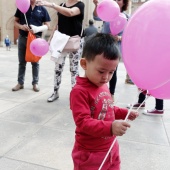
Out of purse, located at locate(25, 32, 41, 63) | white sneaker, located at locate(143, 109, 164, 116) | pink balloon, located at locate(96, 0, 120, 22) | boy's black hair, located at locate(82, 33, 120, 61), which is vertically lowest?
white sneaker, located at locate(143, 109, 164, 116)

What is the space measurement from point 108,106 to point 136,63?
1.04 feet

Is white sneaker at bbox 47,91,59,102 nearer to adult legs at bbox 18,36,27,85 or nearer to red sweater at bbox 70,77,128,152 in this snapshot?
adult legs at bbox 18,36,27,85

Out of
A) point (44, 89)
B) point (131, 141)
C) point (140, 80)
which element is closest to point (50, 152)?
point (131, 141)

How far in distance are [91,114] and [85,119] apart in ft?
0.35

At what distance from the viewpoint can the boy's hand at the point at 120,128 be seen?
4.69 ft

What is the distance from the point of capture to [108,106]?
167 centimetres

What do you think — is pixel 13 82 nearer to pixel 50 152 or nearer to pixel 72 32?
pixel 72 32

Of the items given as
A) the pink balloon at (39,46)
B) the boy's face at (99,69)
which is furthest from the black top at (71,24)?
the boy's face at (99,69)

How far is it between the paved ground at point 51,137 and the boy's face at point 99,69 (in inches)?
44.7

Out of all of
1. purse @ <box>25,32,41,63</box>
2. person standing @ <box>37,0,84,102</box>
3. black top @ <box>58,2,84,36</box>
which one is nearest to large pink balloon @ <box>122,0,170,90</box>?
person standing @ <box>37,0,84,102</box>

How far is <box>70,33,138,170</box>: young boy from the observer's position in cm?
150

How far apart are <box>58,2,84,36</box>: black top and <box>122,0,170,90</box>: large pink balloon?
2.47 meters

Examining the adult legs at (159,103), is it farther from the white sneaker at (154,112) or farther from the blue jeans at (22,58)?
the blue jeans at (22,58)

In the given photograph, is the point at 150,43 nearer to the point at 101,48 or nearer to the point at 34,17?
the point at 101,48
